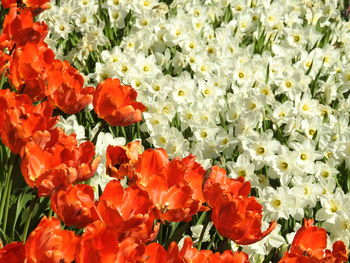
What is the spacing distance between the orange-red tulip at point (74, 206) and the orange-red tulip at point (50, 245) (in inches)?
4.4

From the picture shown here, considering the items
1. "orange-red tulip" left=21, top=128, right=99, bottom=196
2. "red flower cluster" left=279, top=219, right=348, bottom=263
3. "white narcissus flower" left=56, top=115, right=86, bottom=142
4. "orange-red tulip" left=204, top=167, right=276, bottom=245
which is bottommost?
"white narcissus flower" left=56, top=115, right=86, bottom=142

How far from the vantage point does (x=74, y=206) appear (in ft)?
4.69

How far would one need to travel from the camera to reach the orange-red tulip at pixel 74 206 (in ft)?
4.70

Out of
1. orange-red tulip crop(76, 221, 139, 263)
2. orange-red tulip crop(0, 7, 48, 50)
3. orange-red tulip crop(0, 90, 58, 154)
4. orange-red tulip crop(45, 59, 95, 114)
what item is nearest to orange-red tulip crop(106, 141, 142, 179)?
orange-red tulip crop(0, 90, 58, 154)

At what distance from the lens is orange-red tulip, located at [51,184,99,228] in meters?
1.43

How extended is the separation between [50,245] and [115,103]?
2.65 ft

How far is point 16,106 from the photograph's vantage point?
1.75 metres

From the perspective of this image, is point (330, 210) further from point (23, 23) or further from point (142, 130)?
point (23, 23)

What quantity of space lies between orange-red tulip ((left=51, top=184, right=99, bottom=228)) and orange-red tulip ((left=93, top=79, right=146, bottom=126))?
56cm

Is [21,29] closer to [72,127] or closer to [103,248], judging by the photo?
[72,127]

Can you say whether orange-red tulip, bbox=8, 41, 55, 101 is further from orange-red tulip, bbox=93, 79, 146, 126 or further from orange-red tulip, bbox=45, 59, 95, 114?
orange-red tulip, bbox=93, 79, 146, 126

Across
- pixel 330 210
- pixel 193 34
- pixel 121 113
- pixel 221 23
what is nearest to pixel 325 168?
pixel 330 210

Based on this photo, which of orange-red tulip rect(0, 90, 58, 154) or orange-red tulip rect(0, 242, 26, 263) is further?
orange-red tulip rect(0, 90, 58, 154)

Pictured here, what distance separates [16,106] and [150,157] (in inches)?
16.5
